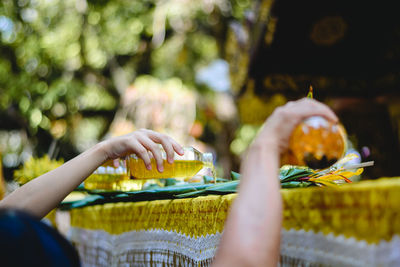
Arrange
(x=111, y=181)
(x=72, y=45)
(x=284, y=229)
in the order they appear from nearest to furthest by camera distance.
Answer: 1. (x=284, y=229)
2. (x=111, y=181)
3. (x=72, y=45)

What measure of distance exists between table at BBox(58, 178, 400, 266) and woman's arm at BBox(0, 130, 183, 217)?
17 cm

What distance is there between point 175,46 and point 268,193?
25.0ft

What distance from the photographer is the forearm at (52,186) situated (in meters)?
0.88

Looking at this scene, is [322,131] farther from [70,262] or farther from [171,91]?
[171,91]

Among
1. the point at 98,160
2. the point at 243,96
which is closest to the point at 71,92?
the point at 243,96

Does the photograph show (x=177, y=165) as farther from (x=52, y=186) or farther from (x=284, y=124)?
(x=284, y=124)

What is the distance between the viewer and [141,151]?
0.87 meters

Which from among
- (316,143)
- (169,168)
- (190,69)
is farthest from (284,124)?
(190,69)

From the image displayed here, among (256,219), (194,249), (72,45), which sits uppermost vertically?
(72,45)

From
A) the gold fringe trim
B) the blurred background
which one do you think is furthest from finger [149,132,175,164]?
the blurred background

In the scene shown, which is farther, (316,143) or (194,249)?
(194,249)

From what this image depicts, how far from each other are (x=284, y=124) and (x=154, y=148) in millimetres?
439

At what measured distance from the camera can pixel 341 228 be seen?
503mm

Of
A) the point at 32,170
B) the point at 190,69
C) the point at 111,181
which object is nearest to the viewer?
Answer: the point at 111,181
